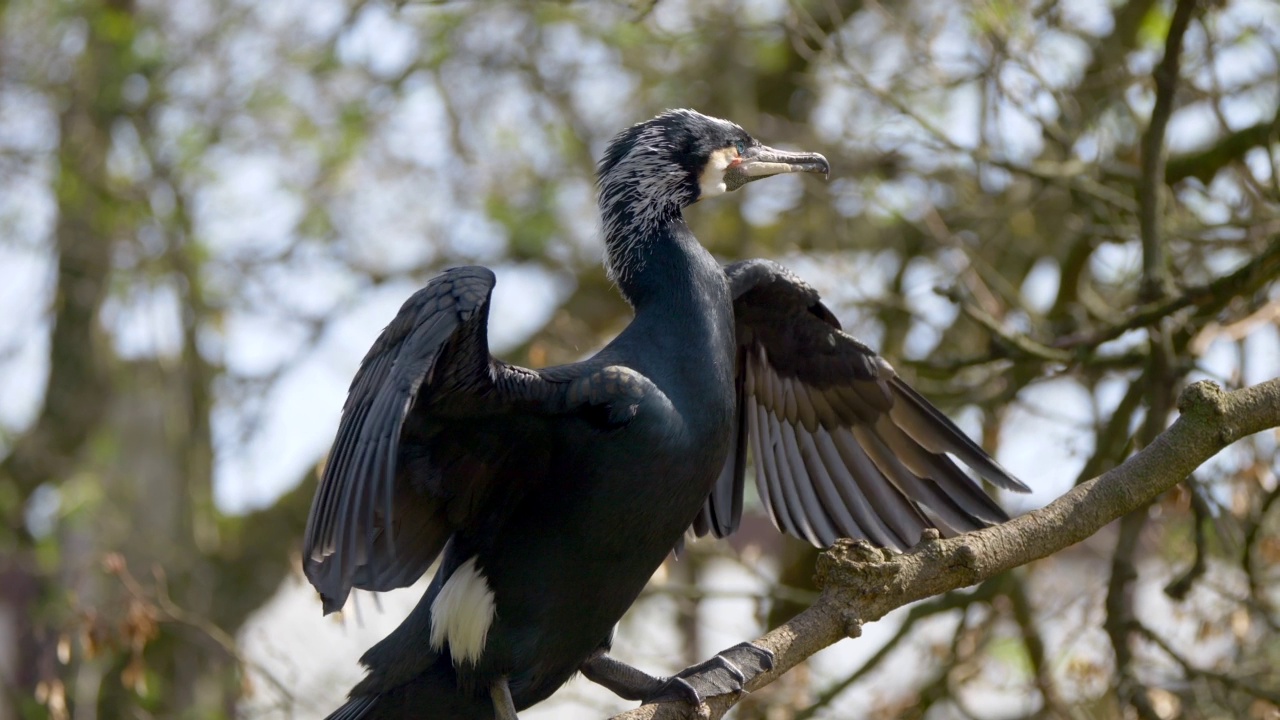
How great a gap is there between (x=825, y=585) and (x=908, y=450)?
1.61 metres

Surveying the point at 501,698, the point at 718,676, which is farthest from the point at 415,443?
the point at 718,676

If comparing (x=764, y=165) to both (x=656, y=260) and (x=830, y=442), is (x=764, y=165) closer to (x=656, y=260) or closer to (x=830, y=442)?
(x=656, y=260)

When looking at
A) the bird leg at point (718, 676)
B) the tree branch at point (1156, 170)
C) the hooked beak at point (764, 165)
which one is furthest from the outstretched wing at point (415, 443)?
the tree branch at point (1156, 170)

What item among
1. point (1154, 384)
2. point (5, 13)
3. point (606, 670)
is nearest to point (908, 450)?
point (1154, 384)

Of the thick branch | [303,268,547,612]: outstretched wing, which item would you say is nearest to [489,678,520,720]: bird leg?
[303,268,547,612]: outstretched wing

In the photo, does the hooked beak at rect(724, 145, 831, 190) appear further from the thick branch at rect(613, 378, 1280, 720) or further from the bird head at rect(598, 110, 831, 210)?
the thick branch at rect(613, 378, 1280, 720)

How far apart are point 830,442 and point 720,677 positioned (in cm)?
155

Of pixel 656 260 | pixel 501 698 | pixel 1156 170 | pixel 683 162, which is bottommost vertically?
pixel 501 698

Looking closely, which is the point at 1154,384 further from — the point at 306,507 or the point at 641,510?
the point at 306,507

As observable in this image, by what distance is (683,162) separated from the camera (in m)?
4.78

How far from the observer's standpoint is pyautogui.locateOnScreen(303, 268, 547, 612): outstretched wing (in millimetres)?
3738

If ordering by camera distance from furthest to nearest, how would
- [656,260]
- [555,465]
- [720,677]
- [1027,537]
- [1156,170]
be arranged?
1. [1156,170]
2. [656,260]
3. [555,465]
4. [720,677]
5. [1027,537]

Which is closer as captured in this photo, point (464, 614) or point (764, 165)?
point (464, 614)

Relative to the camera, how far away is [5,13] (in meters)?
9.34
